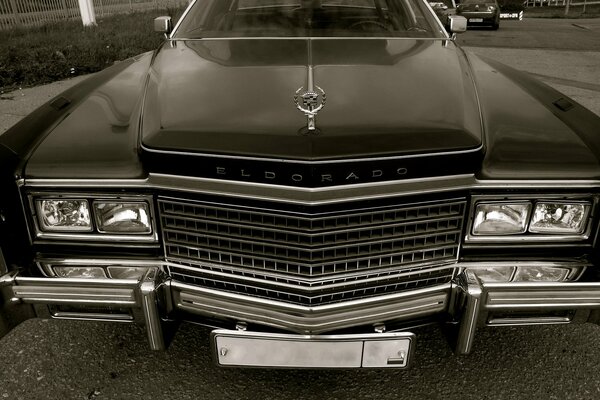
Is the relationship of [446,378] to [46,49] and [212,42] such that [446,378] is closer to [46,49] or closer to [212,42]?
[212,42]

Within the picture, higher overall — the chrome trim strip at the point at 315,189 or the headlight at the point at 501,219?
the chrome trim strip at the point at 315,189

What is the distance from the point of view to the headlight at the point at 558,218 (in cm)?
179

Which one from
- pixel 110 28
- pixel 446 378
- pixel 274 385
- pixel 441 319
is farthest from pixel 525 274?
pixel 110 28

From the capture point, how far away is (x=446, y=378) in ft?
6.99

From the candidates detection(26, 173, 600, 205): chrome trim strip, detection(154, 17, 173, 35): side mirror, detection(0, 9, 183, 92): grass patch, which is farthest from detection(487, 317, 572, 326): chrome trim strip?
detection(0, 9, 183, 92): grass patch

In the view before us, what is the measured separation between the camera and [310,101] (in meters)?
1.72

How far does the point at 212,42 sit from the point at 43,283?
135cm

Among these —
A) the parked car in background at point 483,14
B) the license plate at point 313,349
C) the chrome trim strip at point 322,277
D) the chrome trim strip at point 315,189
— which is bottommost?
the parked car in background at point 483,14

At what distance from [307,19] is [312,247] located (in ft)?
4.93

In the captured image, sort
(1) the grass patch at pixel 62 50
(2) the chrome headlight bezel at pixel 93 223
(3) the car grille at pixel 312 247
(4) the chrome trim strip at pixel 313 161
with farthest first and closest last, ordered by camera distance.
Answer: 1. (1) the grass patch at pixel 62 50
2. (2) the chrome headlight bezel at pixel 93 223
3. (3) the car grille at pixel 312 247
4. (4) the chrome trim strip at pixel 313 161

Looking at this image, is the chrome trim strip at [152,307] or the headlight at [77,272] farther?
the headlight at [77,272]

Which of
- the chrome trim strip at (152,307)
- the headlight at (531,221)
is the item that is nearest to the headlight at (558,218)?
the headlight at (531,221)

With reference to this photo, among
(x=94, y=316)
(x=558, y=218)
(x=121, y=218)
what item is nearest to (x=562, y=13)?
(x=558, y=218)

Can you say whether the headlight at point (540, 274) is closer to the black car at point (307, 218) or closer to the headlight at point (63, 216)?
the black car at point (307, 218)
